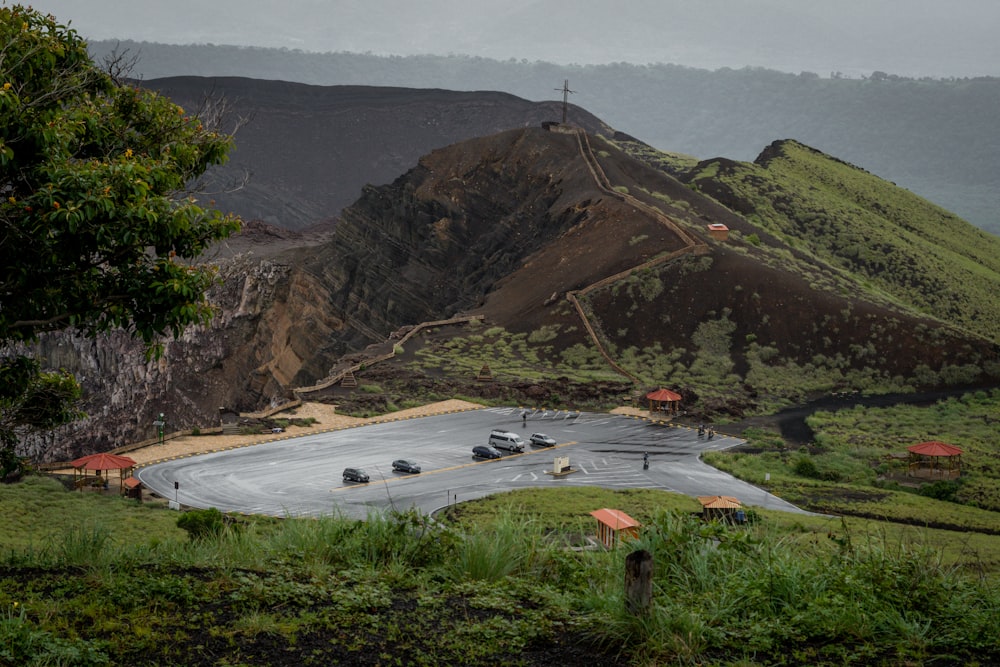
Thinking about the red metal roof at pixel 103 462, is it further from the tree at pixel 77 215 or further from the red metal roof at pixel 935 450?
the red metal roof at pixel 935 450

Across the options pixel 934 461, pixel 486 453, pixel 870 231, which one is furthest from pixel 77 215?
pixel 870 231

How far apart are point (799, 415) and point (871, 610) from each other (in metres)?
42.5

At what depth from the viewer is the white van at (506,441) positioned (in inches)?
1532

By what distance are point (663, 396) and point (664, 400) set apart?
0.54 metres

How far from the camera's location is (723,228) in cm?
7244

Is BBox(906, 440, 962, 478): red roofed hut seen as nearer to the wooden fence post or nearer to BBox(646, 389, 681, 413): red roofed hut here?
BBox(646, 389, 681, 413): red roofed hut

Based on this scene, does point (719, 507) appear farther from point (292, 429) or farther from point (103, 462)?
point (292, 429)

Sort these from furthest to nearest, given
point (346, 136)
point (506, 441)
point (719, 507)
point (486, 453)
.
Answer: point (346, 136), point (506, 441), point (486, 453), point (719, 507)

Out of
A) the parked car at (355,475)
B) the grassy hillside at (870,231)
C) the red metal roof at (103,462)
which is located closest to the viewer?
the red metal roof at (103,462)

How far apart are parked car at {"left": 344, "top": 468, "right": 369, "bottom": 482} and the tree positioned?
21.2 metres

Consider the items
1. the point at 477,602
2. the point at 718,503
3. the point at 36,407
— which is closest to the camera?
the point at 477,602

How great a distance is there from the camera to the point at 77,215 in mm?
9484

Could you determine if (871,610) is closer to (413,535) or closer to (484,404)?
(413,535)

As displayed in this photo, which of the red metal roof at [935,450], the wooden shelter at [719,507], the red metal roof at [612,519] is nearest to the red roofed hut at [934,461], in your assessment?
the red metal roof at [935,450]
